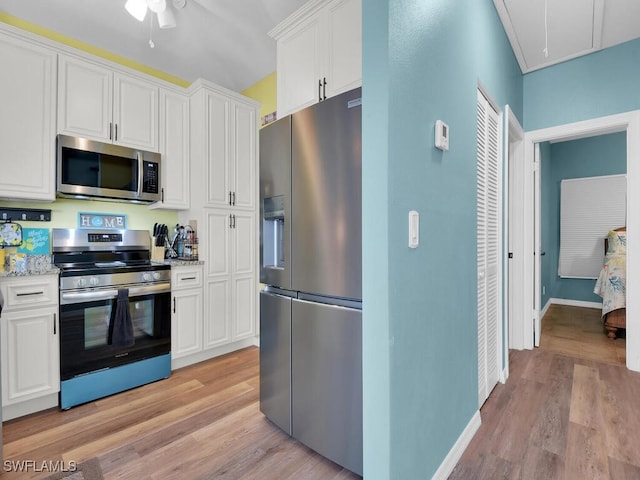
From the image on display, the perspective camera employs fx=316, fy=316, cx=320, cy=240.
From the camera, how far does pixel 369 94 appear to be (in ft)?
3.74

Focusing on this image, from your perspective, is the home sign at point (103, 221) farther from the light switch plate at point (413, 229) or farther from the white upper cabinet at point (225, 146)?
the light switch plate at point (413, 229)

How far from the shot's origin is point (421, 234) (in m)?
1.30

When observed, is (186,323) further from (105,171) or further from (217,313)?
(105,171)

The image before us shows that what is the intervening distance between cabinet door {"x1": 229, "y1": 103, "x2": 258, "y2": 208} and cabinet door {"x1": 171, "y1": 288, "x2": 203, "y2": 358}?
3.28 feet

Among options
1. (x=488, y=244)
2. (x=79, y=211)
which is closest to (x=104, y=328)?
(x=79, y=211)

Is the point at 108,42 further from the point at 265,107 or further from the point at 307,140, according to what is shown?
the point at 307,140

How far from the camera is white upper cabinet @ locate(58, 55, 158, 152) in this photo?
2.35 metres

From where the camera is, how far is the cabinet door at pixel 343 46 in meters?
1.70

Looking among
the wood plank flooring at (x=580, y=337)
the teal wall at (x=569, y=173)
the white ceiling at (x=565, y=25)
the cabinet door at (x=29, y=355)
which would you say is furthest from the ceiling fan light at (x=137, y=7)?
the teal wall at (x=569, y=173)

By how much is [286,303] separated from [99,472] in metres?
1.21

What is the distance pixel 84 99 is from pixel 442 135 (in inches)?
104

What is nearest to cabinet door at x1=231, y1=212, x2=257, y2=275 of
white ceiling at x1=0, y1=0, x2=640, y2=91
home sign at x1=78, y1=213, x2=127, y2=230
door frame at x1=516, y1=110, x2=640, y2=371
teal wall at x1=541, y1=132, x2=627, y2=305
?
home sign at x1=78, y1=213, x2=127, y2=230

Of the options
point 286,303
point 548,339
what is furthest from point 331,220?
point 548,339

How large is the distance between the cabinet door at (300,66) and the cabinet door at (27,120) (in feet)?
5.51
